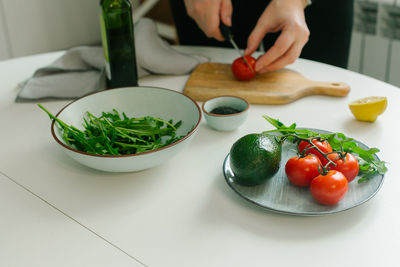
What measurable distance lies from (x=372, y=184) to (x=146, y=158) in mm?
444

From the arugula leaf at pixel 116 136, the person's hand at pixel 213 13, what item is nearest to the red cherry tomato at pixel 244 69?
the person's hand at pixel 213 13

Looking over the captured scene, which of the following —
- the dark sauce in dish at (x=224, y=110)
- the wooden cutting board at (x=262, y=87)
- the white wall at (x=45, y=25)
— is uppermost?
the dark sauce in dish at (x=224, y=110)

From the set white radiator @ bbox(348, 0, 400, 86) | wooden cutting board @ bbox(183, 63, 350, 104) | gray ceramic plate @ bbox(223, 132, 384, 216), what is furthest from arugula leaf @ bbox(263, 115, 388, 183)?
white radiator @ bbox(348, 0, 400, 86)

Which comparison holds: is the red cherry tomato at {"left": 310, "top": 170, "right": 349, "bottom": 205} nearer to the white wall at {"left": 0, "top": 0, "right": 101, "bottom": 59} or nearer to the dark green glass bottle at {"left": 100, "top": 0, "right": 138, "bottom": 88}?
the dark green glass bottle at {"left": 100, "top": 0, "right": 138, "bottom": 88}

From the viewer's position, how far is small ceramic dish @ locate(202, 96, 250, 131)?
3.55ft

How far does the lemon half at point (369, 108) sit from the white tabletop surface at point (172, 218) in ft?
0.08

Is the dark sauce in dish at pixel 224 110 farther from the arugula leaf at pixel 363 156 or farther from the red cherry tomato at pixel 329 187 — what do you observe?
the red cherry tomato at pixel 329 187

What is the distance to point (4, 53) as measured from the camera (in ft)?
11.1

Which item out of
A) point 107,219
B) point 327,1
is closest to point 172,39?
point 327,1

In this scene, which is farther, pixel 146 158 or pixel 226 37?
pixel 226 37

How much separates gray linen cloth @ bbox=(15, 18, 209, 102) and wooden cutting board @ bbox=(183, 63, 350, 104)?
0.32ft

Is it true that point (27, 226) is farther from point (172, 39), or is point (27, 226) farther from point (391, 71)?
point (172, 39)

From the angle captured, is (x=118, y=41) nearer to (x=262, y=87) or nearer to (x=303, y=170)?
(x=262, y=87)

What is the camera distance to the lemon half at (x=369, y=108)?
110 centimetres
